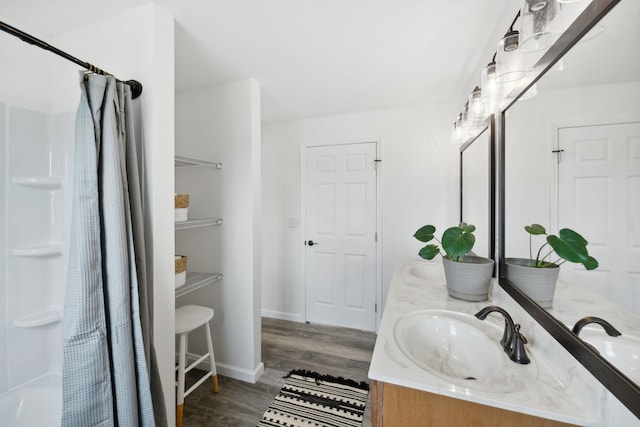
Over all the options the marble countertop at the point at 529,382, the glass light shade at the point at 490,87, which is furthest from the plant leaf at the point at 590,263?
the glass light shade at the point at 490,87

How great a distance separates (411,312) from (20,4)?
2354 millimetres

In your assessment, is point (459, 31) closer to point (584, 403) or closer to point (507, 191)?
point (507, 191)

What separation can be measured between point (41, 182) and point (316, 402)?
2035 mm

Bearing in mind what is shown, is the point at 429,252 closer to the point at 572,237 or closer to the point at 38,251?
the point at 572,237

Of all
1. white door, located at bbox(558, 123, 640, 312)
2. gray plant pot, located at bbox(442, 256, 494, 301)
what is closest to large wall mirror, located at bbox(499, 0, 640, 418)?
white door, located at bbox(558, 123, 640, 312)

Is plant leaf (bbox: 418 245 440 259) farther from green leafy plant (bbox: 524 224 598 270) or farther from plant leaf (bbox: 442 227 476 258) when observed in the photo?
green leafy plant (bbox: 524 224 598 270)

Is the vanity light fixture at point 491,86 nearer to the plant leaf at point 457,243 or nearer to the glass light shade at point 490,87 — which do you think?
the glass light shade at point 490,87

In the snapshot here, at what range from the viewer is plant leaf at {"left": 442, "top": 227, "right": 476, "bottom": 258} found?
3.89ft

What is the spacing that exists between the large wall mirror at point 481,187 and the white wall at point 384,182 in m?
0.40

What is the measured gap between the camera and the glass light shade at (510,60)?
0.95 meters

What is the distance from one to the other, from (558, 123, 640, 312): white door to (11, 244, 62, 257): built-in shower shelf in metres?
2.24

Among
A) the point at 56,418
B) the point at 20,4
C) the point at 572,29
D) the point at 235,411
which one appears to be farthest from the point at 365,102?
the point at 56,418

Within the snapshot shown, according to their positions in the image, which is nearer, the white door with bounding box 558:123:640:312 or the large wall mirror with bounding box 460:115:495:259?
the white door with bounding box 558:123:640:312

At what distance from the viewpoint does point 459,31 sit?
142 cm
